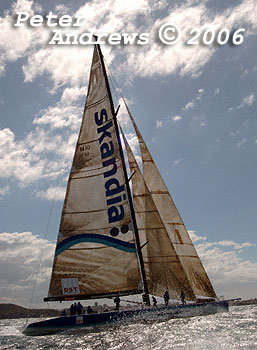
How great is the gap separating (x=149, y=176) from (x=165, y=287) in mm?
8637

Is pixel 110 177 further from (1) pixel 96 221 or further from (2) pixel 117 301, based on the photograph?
(2) pixel 117 301

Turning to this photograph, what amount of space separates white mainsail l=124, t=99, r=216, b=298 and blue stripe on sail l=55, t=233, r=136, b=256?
232 inches

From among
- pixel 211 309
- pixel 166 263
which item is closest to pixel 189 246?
pixel 166 263

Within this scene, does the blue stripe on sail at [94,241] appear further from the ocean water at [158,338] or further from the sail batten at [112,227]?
the ocean water at [158,338]

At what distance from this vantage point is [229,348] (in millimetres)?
12023

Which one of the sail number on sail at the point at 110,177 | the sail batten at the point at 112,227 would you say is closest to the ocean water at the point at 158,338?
the sail batten at the point at 112,227

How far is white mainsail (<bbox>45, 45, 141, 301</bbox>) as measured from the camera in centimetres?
2116

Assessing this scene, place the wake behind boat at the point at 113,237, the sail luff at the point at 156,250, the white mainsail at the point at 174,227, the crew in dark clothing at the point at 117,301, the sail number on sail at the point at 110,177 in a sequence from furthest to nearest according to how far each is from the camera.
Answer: the white mainsail at the point at 174,227
the sail luff at the point at 156,250
the sail number on sail at the point at 110,177
the wake behind boat at the point at 113,237
the crew in dark clothing at the point at 117,301

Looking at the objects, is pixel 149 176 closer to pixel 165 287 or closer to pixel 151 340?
pixel 165 287

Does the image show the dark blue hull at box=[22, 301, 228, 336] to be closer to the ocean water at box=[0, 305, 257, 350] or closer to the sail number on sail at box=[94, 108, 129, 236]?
the ocean water at box=[0, 305, 257, 350]

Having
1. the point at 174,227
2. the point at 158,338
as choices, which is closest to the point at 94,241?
the point at 174,227

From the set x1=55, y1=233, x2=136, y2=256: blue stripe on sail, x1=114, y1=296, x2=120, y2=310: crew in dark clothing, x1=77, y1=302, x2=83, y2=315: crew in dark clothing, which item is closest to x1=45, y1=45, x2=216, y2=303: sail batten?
x1=55, y1=233, x2=136, y2=256: blue stripe on sail

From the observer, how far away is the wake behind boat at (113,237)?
69.0 feet

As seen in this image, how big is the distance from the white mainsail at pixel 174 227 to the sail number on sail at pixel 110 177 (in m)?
3.50
